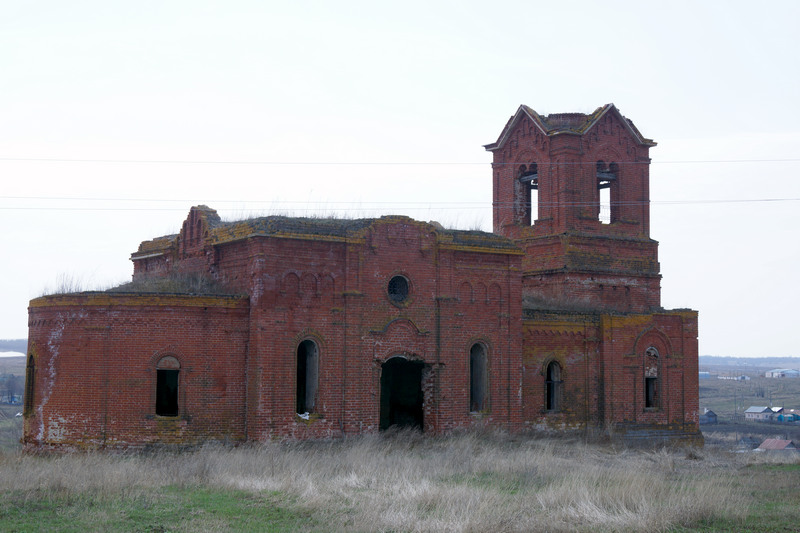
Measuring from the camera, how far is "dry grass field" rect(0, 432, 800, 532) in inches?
565

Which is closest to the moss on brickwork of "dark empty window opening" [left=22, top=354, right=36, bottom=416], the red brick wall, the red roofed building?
the red brick wall

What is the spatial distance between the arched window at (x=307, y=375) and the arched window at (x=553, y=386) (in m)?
8.12

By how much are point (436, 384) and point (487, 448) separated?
7.83 feet

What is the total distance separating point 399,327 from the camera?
25.1 metres

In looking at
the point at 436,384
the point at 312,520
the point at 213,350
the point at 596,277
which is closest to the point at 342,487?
the point at 312,520

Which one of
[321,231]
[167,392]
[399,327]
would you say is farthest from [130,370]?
[399,327]

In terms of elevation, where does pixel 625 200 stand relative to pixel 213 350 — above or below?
above

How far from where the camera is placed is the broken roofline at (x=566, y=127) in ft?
104

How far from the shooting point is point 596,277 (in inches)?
1231

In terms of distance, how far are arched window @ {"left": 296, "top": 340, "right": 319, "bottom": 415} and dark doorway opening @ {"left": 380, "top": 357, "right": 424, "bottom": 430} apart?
11.2 ft

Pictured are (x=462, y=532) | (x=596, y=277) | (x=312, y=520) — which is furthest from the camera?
(x=596, y=277)

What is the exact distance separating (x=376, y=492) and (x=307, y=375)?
301 inches

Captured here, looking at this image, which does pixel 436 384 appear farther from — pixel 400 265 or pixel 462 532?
pixel 462 532

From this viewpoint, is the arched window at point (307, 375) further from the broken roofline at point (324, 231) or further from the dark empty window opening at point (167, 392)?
the dark empty window opening at point (167, 392)
